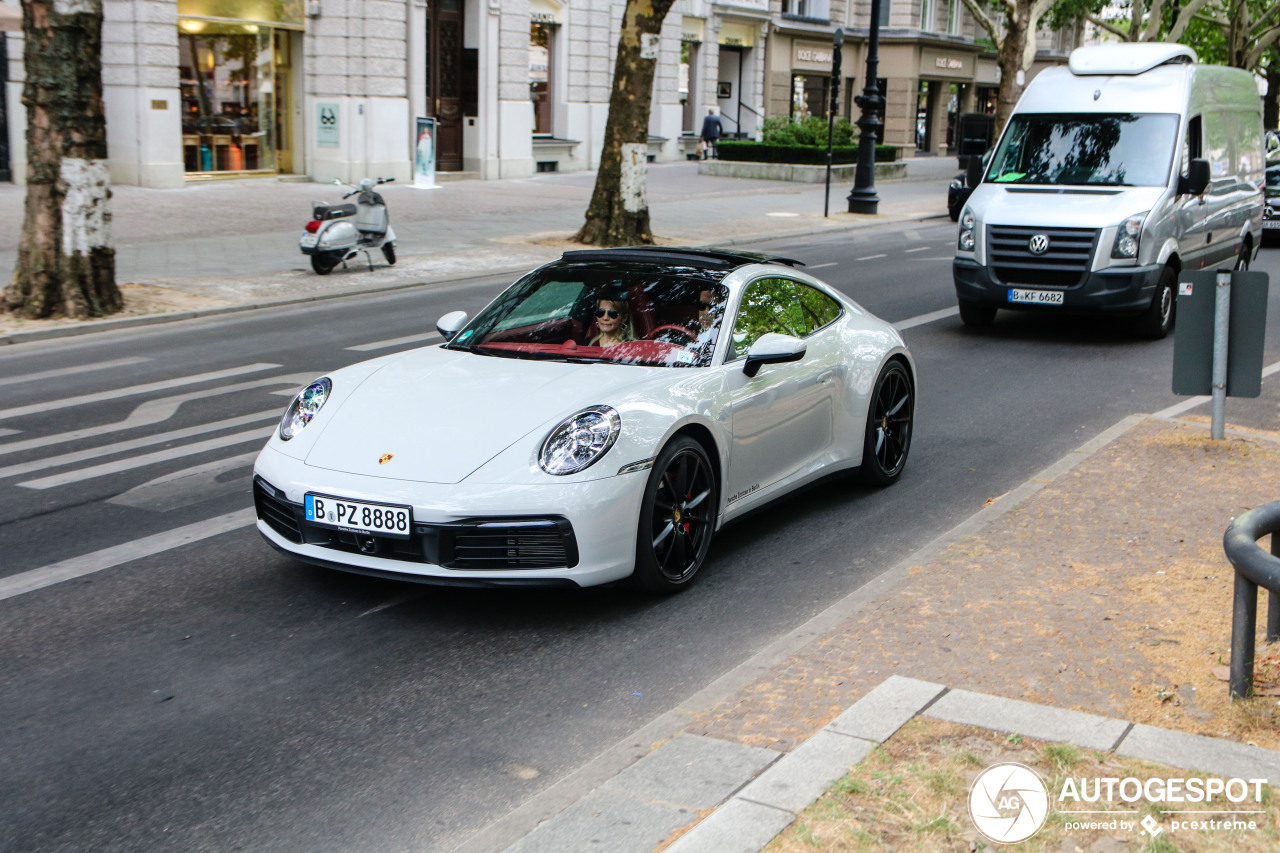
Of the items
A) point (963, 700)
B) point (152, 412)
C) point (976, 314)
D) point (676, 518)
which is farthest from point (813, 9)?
point (963, 700)

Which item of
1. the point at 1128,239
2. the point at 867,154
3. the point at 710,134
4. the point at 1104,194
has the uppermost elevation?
the point at 710,134

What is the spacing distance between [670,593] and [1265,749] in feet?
8.32

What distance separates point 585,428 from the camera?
18.1 feet

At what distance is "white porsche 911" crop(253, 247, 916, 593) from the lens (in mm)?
5293

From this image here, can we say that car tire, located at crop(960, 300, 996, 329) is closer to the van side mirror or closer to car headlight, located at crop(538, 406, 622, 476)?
the van side mirror

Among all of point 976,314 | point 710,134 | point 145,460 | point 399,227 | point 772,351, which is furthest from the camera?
point 710,134

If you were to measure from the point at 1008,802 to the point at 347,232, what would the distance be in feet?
48.3

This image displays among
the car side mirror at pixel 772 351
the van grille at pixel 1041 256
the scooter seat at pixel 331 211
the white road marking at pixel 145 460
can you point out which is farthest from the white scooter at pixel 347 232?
the car side mirror at pixel 772 351

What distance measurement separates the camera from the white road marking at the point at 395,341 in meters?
12.3

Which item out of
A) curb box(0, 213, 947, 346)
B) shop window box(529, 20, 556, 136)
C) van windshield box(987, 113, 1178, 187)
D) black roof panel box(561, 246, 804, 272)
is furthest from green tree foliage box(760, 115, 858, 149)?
black roof panel box(561, 246, 804, 272)

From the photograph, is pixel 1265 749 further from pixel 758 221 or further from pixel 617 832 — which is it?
pixel 758 221

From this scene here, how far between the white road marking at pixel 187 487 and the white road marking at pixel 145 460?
0.33 m

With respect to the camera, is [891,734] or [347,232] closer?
[891,734]

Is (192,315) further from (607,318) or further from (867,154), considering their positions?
(867,154)
